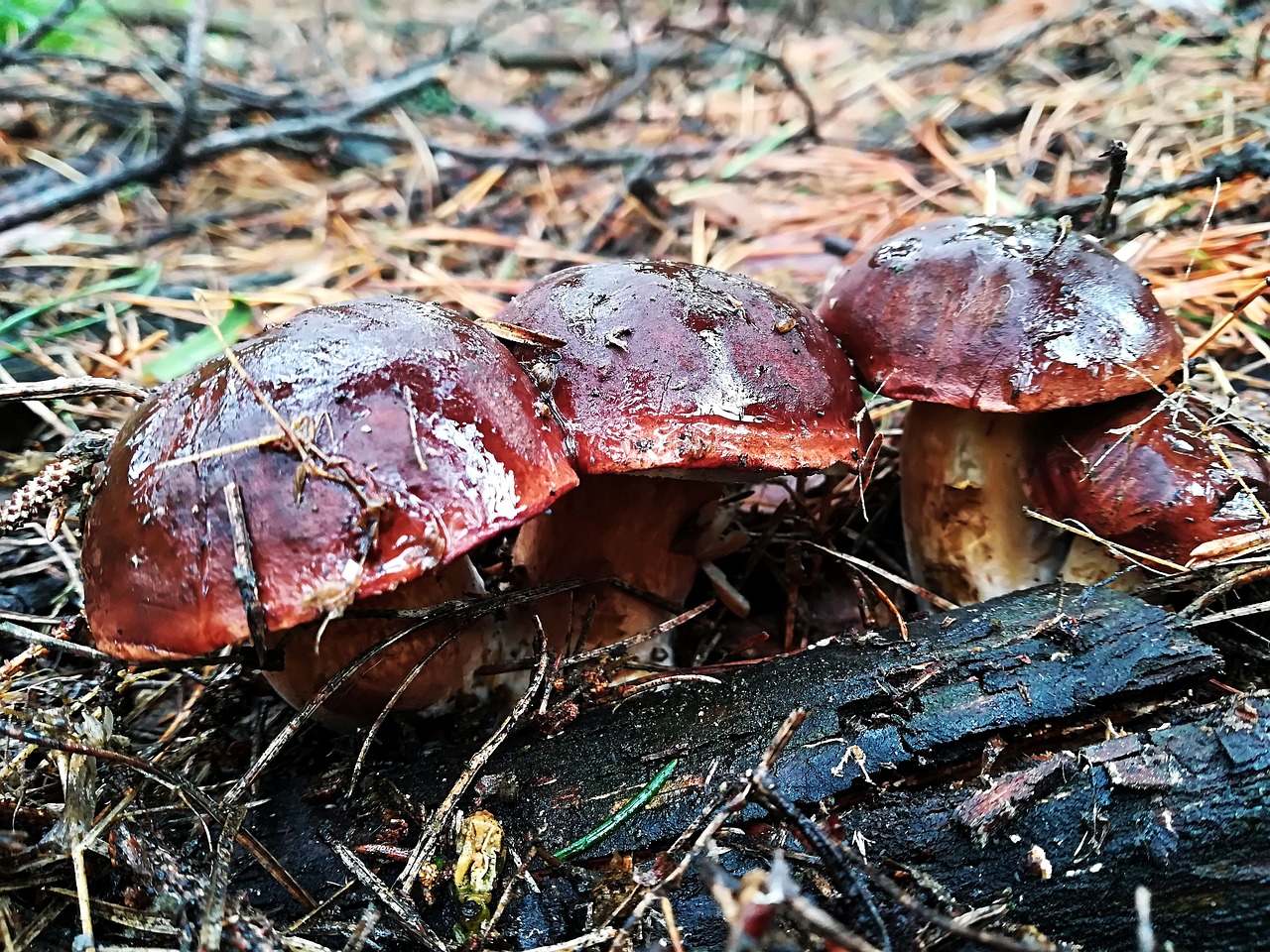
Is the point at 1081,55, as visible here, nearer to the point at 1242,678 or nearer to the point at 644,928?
the point at 1242,678

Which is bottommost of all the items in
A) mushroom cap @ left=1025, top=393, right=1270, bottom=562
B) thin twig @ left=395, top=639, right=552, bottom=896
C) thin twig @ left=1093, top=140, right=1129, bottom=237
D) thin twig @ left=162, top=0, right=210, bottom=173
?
thin twig @ left=395, top=639, right=552, bottom=896

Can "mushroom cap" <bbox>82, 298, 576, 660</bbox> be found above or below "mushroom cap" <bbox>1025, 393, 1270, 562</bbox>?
above

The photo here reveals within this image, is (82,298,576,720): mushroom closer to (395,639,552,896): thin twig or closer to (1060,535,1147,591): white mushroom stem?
(395,639,552,896): thin twig

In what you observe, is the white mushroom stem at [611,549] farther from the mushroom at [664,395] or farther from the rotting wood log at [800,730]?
the rotting wood log at [800,730]

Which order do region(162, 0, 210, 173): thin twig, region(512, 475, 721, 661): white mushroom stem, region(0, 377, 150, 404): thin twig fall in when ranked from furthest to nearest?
region(162, 0, 210, 173): thin twig → region(512, 475, 721, 661): white mushroom stem → region(0, 377, 150, 404): thin twig

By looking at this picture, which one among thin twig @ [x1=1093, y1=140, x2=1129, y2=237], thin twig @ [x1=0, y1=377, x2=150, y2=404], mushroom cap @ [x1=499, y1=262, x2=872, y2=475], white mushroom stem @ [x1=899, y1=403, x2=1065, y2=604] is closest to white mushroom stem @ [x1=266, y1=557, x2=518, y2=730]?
mushroom cap @ [x1=499, y1=262, x2=872, y2=475]
